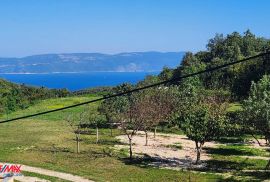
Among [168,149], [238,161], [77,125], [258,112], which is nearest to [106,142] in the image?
[168,149]

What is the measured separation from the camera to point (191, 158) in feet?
138

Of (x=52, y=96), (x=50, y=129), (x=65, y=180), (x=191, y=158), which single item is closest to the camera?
(x=65, y=180)

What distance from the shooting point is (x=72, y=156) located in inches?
1645

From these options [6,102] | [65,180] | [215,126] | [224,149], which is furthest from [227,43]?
[65,180]

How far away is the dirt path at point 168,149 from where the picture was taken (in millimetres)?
40625

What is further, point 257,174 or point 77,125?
point 77,125

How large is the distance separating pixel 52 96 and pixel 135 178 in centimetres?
8602

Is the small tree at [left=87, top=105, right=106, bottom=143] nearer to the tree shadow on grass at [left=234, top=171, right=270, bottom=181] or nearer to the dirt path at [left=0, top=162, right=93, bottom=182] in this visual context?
the dirt path at [left=0, top=162, right=93, bottom=182]

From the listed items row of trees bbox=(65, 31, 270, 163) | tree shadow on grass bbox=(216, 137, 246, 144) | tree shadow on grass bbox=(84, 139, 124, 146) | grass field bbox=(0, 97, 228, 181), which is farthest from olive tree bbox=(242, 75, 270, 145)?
tree shadow on grass bbox=(84, 139, 124, 146)

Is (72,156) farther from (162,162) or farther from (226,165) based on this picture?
(226,165)

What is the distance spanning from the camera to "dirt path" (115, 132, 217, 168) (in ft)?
133

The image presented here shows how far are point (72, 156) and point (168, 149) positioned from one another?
34.2 feet

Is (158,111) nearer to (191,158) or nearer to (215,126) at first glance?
(191,158)

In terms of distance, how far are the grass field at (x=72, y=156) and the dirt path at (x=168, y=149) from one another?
2.54 metres
